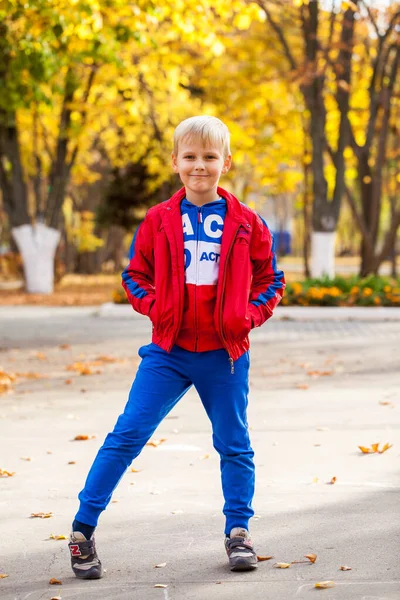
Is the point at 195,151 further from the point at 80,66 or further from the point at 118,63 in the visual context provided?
the point at 80,66

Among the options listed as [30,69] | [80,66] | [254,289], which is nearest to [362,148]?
[80,66]

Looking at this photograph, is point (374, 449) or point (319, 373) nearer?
point (374, 449)

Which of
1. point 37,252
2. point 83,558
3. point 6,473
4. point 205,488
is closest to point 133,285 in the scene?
point 83,558

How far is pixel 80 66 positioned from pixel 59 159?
9.42 feet

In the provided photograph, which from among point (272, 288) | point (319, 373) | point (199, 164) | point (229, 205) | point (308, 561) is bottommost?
point (319, 373)

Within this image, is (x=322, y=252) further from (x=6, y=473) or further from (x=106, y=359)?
(x=6, y=473)

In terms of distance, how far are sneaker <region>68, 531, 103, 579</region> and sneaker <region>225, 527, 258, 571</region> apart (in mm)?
511

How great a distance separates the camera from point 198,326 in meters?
4.34

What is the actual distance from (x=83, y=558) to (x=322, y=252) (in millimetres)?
17656

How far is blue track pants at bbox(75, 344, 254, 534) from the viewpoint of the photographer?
4316 millimetres

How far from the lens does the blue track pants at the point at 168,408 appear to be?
14.2 ft

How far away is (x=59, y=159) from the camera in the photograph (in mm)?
24688

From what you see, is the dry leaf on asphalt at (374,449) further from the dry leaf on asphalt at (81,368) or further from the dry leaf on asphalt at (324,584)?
the dry leaf on asphalt at (81,368)

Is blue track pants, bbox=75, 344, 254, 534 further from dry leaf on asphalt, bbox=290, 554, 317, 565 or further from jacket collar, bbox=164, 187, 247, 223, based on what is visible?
jacket collar, bbox=164, 187, 247, 223
